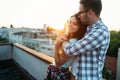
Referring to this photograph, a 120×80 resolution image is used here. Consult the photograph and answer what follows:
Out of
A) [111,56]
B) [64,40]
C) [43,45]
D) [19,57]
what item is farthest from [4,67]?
[43,45]

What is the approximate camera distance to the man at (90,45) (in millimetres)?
1373

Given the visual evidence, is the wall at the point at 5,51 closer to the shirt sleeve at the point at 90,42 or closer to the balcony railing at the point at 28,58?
the balcony railing at the point at 28,58

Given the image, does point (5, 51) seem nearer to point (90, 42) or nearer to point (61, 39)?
point (61, 39)

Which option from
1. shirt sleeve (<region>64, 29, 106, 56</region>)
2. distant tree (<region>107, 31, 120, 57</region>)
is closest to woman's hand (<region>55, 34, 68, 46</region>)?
shirt sleeve (<region>64, 29, 106, 56</region>)

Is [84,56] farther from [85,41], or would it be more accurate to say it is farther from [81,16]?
[81,16]

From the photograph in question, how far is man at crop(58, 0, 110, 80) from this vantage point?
4.50ft

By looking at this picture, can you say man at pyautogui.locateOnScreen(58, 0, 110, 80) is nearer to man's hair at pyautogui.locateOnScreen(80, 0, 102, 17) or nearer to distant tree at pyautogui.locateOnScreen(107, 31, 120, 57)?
man's hair at pyautogui.locateOnScreen(80, 0, 102, 17)

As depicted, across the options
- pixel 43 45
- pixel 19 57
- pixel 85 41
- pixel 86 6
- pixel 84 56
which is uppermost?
pixel 86 6

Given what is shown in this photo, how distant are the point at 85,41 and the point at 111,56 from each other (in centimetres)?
1349

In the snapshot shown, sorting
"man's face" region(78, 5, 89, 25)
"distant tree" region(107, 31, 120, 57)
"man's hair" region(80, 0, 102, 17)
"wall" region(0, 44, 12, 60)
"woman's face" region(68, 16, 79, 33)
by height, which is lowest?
"distant tree" region(107, 31, 120, 57)

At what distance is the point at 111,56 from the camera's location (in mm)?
14445

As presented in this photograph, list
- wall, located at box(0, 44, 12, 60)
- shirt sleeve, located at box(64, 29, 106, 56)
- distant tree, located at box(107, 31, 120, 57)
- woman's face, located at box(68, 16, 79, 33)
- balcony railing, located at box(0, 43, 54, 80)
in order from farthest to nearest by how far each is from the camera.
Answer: distant tree, located at box(107, 31, 120, 57)
wall, located at box(0, 44, 12, 60)
balcony railing, located at box(0, 43, 54, 80)
woman's face, located at box(68, 16, 79, 33)
shirt sleeve, located at box(64, 29, 106, 56)

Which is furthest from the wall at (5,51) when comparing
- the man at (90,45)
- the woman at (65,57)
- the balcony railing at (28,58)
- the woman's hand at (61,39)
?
the man at (90,45)

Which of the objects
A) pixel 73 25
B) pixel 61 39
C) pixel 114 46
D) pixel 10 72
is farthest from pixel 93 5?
pixel 114 46
